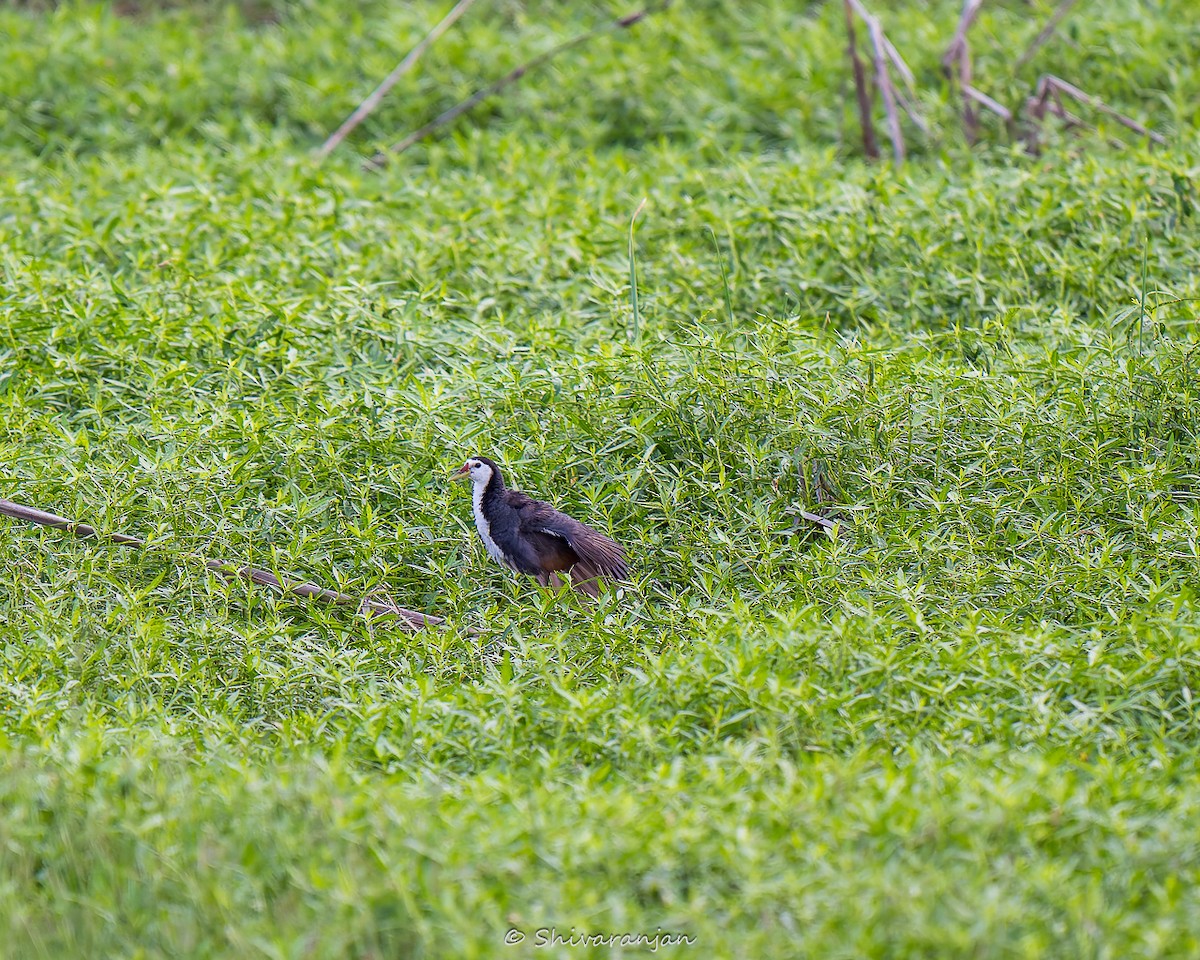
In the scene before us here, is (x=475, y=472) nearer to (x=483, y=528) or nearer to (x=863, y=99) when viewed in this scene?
(x=483, y=528)

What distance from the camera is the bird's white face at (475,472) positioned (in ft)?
17.2

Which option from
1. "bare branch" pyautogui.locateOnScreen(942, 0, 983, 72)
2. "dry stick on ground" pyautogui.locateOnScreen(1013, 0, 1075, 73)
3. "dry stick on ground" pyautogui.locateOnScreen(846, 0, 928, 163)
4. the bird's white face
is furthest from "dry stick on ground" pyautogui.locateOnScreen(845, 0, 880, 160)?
the bird's white face

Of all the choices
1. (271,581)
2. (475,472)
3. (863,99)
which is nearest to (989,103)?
(863,99)

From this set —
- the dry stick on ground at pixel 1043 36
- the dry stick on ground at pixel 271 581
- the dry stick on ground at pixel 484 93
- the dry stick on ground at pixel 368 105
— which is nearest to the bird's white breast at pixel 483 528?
the dry stick on ground at pixel 271 581

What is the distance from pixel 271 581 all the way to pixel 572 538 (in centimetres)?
106

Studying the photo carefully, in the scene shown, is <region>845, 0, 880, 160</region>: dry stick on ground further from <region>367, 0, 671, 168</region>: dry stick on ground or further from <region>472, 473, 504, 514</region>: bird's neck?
<region>472, 473, 504, 514</region>: bird's neck

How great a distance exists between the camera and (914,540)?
16.3 feet

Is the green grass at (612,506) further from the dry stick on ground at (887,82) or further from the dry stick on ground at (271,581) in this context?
the dry stick on ground at (887,82)

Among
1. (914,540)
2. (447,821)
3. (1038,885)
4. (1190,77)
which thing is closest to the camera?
(1038,885)

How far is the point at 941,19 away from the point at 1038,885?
7.56 metres

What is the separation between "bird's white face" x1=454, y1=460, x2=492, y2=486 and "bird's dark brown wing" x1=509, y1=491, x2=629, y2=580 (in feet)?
0.46

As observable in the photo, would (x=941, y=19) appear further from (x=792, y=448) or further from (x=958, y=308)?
(x=792, y=448)

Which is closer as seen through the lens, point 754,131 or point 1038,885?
point 1038,885

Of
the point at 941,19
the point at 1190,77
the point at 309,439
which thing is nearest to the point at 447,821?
the point at 309,439
